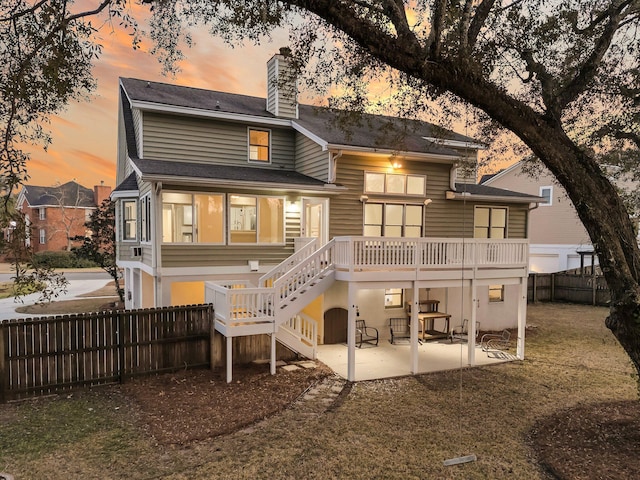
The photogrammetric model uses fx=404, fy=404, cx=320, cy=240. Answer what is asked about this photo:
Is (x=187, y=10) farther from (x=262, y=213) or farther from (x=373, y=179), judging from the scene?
(x=373, y=179)

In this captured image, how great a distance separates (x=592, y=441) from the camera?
622 centimetres

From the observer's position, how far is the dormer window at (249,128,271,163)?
13.9 m

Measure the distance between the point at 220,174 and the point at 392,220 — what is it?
19.1 ft

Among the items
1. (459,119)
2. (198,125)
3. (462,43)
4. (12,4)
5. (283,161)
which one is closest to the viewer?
(12,4)


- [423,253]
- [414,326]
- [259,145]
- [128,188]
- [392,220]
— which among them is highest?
[259,145]

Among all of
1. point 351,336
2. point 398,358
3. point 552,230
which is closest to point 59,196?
point 398,358

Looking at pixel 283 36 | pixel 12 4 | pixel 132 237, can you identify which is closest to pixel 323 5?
pixel 283 36

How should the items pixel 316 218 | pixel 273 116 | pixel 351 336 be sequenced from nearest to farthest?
pixel 351 336, pixel 316 218, pixel 273 116

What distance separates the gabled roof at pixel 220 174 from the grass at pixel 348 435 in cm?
533

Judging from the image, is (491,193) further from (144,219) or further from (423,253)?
(144,219)

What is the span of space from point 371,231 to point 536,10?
23.9ft

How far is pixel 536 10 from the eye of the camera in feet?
27.6

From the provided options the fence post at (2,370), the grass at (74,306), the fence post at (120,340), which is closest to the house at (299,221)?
the fence post at (120,340)

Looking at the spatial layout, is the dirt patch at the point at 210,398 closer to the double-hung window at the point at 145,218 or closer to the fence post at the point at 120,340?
the fence post at the point at 120,340
